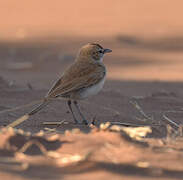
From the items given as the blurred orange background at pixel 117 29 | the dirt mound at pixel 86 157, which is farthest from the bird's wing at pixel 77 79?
the blurred orange background at pixel 117 29

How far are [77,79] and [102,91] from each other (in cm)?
242

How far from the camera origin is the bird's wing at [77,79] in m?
6.95

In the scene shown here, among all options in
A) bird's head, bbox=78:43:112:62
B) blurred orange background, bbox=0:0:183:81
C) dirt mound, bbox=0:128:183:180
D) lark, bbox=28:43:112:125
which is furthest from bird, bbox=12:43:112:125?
blurred orange background, bbox=0:0:183:81

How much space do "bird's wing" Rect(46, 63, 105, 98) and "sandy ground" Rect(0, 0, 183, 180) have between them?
0.44m

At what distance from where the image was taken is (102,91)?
951 cm

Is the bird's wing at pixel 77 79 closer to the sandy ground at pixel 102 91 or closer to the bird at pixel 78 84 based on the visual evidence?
the bird at pixel 78 84

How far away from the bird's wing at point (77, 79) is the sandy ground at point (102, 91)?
44 centimetres

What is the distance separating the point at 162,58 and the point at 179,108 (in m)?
6.65

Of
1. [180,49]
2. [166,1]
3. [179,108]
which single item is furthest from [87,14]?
[179,108]

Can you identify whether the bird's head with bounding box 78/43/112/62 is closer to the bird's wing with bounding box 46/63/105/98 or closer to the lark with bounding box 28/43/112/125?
the lark with bounding box 28/43/112/125

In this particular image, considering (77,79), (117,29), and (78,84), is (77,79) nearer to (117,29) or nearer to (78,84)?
(78,84)

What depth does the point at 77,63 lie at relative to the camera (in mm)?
7602

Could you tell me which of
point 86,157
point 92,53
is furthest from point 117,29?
point 86,157

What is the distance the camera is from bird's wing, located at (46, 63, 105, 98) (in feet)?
22.8
